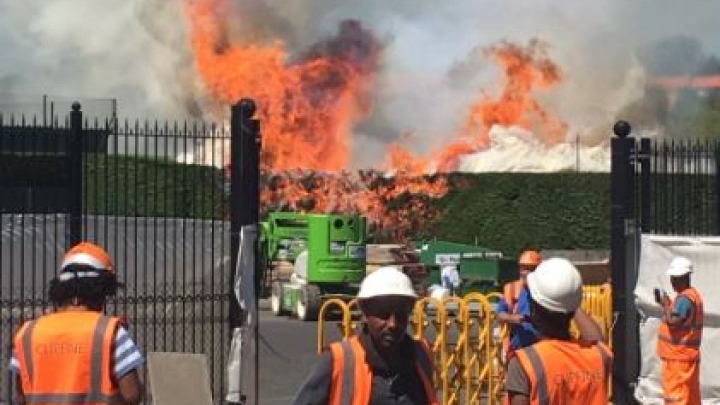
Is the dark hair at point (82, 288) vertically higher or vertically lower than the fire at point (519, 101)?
lower

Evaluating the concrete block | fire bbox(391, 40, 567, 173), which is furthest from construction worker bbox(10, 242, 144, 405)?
fire bbox(391, 40, 567, 173)

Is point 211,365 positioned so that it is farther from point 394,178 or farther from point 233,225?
point 394,178

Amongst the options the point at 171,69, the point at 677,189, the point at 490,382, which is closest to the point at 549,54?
the point at 171,69

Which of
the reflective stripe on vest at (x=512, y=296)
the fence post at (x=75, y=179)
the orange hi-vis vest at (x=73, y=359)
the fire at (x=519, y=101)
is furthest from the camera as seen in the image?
the fire at (x=519, y=101)

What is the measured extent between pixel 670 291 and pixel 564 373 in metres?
7.02

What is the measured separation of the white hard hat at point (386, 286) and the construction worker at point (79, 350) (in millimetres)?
1080

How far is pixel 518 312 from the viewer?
921 centimetres

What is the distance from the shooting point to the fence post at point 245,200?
31.3ft

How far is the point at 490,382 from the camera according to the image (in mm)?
10664

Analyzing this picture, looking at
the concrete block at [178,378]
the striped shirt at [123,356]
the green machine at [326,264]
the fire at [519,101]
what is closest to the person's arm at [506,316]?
the concrete block at [178,378]

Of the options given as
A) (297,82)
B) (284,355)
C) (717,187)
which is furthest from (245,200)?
(297,82)

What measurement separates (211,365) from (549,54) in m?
46.2

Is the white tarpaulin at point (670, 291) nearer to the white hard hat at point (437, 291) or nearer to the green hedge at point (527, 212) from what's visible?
the white hard hat at point (437, 291)

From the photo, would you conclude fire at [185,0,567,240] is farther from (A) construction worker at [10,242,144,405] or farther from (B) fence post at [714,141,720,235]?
(A) construction worker at [10,242,144,405]
